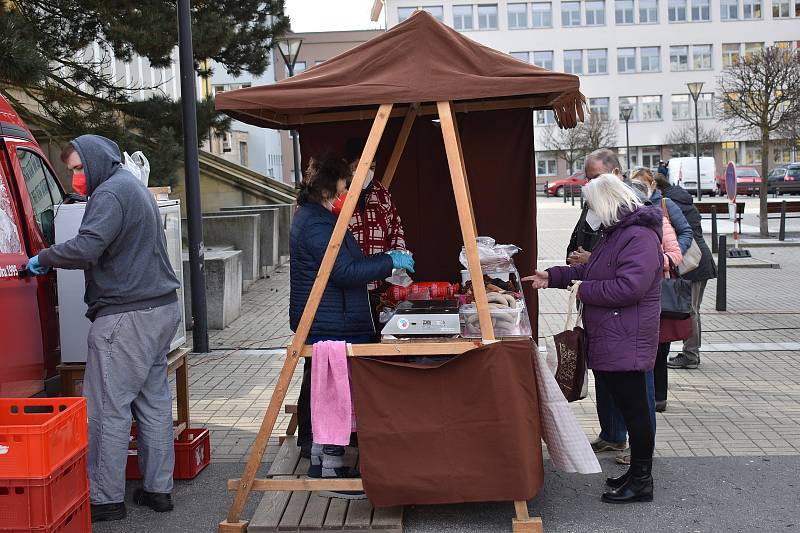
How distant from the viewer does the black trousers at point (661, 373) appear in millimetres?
6645

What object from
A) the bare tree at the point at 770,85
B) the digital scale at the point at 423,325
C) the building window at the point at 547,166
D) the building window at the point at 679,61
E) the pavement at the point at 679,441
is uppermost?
the building window at the point at 679,61

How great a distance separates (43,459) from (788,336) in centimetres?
819

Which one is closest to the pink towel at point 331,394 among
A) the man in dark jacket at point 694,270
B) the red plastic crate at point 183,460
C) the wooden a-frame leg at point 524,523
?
the wooden a-frame leg at point 524,523

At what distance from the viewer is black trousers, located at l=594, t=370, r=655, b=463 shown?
5043mm

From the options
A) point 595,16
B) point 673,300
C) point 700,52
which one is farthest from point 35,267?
point 700,52

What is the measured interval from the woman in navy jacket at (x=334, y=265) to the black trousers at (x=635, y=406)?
124 centimetres

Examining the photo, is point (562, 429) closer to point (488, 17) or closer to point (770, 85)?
point (770, 85)

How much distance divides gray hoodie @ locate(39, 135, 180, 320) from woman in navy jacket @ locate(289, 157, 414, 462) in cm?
73

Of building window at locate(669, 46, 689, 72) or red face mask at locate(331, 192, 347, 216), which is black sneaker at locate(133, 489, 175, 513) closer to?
red face mask at locate(331, 192, 347, 216)

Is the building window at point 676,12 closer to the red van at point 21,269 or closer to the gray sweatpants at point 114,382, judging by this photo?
the red van at point 21,269

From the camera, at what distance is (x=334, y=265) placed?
15.9 feet

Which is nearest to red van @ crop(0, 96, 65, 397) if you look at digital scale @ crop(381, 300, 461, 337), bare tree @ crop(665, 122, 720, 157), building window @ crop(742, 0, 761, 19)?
digital scale @ crop(381, 300, 461, 337)

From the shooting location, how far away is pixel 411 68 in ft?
15.6

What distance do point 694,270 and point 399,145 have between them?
260 centimetres
